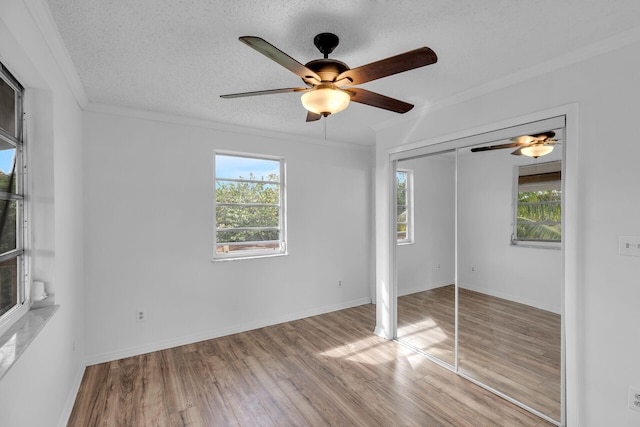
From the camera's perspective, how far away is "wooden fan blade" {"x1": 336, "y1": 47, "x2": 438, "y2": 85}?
4.68 feet

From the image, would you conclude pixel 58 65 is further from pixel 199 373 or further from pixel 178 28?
pixel 199 373

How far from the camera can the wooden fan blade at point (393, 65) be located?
4.68 feet

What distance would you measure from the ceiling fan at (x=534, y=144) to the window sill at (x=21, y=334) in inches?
127

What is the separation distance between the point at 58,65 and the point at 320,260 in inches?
134

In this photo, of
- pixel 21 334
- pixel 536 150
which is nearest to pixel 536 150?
pixel 536 150

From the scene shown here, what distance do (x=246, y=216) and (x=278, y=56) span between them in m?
2.69

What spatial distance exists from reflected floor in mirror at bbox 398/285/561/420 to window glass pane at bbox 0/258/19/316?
3.16m

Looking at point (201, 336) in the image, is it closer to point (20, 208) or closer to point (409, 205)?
point (20, 208)

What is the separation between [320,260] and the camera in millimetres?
4426

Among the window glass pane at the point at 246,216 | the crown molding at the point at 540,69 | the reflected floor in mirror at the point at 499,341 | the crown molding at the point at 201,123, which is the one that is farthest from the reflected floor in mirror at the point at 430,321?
the crown molding at the point at 201,123

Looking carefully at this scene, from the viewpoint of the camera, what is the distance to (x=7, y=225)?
1656 mm

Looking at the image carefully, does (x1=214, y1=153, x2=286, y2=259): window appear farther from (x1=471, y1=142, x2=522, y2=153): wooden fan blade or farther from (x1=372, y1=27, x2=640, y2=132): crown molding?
(x1=471, y1=142, x2=522, y2=153): wooden fan blade

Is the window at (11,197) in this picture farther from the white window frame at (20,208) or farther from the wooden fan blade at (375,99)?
the wooden fan blade at (375,99)

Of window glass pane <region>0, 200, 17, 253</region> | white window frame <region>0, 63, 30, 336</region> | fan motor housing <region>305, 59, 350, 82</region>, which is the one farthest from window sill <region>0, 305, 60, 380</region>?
fan motor housing <region>305, 59, 350, 82</region>
